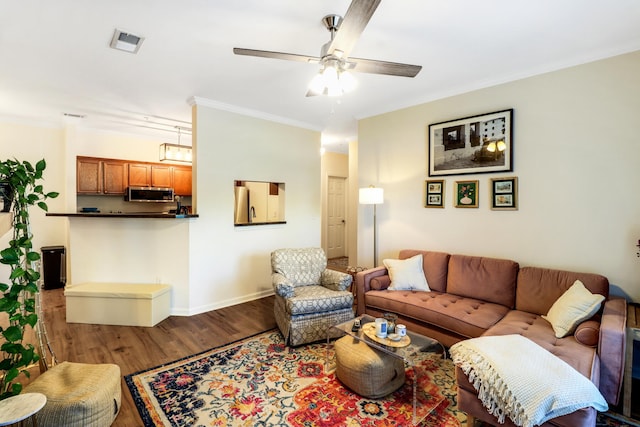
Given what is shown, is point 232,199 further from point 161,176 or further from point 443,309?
point 443,309

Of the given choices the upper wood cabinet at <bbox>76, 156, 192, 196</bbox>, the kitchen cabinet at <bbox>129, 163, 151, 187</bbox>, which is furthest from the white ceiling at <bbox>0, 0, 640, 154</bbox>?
the kitchen cabinet at <bbox>129, 163, 151, 187</bbox>

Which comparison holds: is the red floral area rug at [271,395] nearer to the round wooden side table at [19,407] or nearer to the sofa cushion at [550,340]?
the sofa cushion at [550,340]

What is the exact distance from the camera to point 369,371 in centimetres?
208

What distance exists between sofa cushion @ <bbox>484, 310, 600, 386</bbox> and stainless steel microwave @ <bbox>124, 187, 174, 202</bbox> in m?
5.55

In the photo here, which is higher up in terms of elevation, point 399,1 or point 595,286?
point 399,1

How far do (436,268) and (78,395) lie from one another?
127 inches

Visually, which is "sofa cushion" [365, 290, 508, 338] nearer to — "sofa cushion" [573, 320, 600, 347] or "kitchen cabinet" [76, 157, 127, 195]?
"sofa cushion" [573, 320, 600, 347]

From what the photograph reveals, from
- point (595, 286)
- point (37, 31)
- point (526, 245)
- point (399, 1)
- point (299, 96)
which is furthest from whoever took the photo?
point (299, 96)

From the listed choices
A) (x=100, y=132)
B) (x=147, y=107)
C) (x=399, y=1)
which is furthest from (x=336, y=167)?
(x=399, y=1)

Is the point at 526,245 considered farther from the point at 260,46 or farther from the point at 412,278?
the point at 260,46

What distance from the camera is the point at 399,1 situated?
6.35 ft

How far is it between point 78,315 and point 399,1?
14.8 ft

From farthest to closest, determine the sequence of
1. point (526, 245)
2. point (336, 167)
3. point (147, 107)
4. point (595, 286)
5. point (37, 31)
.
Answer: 1. point (336, 167)
2. point (147, 107)
3. point (526, 245)
4. point (595, 286)
5. point (37, 31)

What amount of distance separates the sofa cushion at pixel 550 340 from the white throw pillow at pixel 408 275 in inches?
34.7
